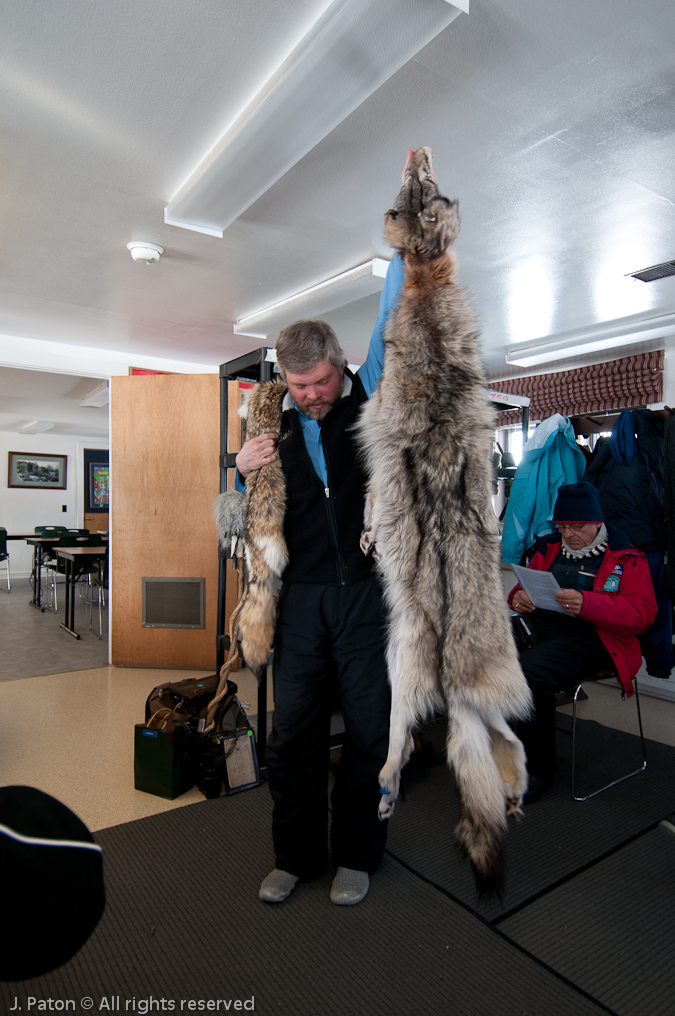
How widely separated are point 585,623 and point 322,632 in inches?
62.5

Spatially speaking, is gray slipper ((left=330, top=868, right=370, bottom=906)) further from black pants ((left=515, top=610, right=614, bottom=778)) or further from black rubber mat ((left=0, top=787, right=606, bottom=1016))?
black pants ((left=515, top=610, right=614, bottom=778))

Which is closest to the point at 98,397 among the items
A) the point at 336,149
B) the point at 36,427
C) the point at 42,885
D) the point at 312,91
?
the point at 36,427

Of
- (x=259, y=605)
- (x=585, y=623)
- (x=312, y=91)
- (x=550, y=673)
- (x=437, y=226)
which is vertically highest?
(x=312, y=91)

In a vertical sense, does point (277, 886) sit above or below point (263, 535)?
below

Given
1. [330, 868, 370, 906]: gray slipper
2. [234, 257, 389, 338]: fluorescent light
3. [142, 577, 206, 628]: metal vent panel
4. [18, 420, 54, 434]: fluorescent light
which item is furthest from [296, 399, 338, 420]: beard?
[18, 420, 54, 434]: fluorescent light

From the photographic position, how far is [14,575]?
10.5 metres

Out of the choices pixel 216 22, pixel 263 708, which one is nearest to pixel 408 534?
pixel 263 708

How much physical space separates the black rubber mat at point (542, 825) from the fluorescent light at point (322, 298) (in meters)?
2.82

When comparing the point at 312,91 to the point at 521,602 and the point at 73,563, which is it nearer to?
the point at 521,602

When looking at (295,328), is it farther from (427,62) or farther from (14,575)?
(14,575)

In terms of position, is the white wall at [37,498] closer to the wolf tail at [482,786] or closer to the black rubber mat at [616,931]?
the black rubber mat at [616,931]

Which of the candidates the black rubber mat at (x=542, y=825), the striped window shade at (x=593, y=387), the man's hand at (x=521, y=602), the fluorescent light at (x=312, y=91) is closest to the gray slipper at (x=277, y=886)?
the black rubber mat at (x=542, y=825)

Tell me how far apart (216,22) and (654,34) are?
139 cm

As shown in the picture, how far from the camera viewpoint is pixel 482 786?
108 centimetres
